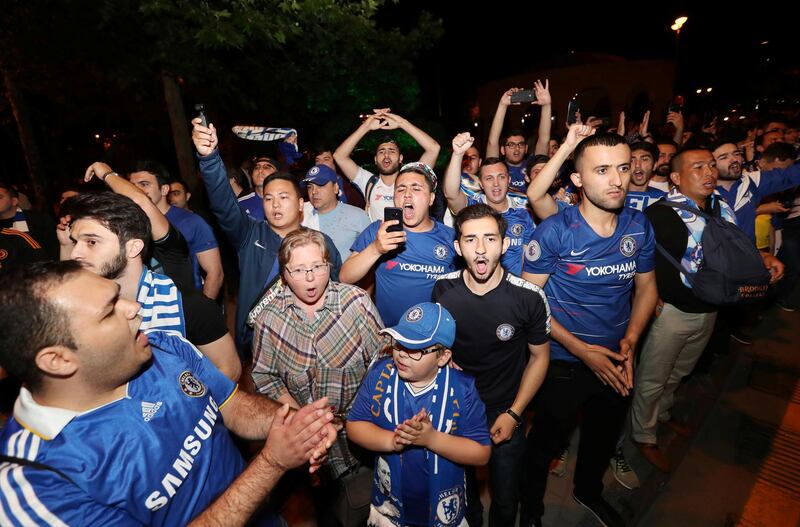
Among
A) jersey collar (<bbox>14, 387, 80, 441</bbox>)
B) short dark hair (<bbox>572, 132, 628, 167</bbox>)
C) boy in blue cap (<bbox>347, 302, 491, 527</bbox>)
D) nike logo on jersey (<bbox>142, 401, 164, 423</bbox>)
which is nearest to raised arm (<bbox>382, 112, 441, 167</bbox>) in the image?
short dark hair (<bbox>572, 132, 628, 167</bbox>)

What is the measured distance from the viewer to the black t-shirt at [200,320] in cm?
236

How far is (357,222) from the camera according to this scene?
418cm

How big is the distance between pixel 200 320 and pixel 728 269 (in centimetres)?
372

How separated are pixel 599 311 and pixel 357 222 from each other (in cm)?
245

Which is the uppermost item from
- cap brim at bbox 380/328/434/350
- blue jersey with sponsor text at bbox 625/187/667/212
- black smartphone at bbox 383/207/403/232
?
blue jersey with sponsor text at bbox 625/187/667/212

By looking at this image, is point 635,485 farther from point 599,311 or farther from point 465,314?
point 465,314

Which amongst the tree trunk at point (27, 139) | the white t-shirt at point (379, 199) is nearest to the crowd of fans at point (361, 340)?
the white t-shirt at point (379, 199)

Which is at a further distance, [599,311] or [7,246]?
[7,246]

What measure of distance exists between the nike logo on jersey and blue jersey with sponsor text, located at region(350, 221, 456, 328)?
199 cm

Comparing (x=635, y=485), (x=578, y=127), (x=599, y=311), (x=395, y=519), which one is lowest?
(x=635, y=485)

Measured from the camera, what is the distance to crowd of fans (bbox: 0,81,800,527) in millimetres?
1345

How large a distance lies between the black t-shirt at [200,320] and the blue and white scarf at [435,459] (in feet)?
3.42

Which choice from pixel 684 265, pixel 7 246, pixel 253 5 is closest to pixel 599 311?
pixel 684 265

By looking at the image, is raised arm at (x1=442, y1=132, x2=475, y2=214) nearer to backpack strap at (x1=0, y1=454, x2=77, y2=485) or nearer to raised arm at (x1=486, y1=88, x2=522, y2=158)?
raised arm at (x1=486, y1=88, x2=522, y2=158)
